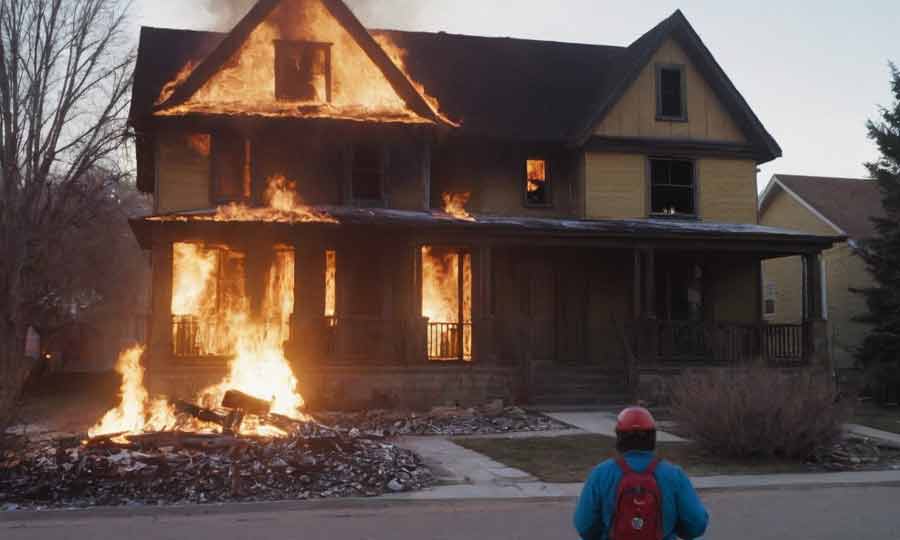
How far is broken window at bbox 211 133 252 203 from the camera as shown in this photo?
2062 cm

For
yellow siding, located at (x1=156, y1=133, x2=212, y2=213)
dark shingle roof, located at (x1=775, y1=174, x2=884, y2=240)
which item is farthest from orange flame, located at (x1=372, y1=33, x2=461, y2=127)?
dark shingle roof, located at (x1=775, y1=174, x2=884, y2=240)

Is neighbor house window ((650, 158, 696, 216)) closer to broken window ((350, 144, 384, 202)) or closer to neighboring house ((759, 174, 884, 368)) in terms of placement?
neighboring house ((759, 174, 884, 368))

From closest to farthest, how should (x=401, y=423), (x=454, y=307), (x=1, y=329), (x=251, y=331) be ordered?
(x=401, y=423)
(x=251, y=331)
(x=454, y=307)
(x=1, y=329)

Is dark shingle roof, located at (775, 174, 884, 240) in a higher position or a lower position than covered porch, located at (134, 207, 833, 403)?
higher

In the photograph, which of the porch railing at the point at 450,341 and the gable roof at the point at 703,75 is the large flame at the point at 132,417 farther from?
the gable roof at the point at 703,75

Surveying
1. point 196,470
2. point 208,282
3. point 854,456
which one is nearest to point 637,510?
point 196,470

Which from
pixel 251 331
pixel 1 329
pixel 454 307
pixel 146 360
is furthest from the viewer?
pixel 1 329

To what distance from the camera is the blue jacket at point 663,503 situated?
3.89m

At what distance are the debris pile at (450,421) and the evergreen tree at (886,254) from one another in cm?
Result: 1154

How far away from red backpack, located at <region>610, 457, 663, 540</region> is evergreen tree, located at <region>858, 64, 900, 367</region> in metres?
22.2

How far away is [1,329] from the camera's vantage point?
2417cm

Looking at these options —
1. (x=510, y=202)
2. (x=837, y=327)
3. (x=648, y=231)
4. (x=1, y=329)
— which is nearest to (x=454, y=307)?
(x=510, y=202)

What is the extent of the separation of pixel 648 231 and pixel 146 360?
11.7 meters

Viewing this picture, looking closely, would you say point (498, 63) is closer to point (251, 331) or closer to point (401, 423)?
point (251, 331)
